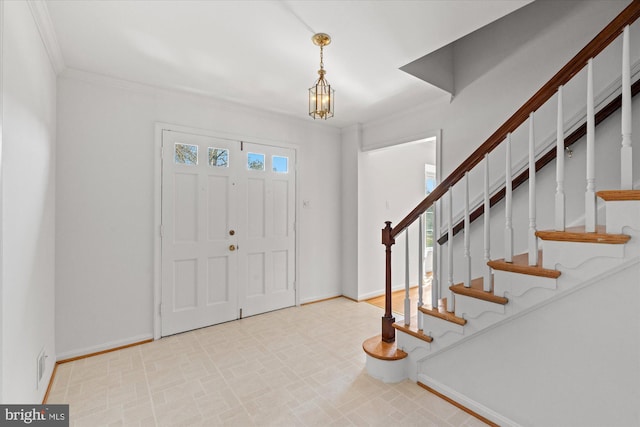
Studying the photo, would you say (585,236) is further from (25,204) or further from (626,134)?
(25,204)

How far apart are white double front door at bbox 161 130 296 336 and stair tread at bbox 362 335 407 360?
1.70 metres

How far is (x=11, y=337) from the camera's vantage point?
147cm

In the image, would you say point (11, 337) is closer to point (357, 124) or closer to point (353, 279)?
point (353, 279)

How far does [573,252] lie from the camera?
4.83 feet

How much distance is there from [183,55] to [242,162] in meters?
1.32

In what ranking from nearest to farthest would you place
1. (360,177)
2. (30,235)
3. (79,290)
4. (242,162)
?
(30,235)
(79,290)
(242,162)
(360,177)

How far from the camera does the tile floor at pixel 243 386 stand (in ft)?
6.20

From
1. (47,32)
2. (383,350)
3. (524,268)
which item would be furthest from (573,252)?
(47,32)

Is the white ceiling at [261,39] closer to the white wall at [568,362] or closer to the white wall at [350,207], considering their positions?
the white wall at [350,207]

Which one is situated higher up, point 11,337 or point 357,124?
point 357,124

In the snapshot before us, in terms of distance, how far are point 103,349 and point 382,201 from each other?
149 inches

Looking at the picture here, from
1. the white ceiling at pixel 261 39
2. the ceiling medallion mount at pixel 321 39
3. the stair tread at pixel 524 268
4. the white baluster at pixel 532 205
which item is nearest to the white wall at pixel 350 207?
the white ceiling at pixel 261 39

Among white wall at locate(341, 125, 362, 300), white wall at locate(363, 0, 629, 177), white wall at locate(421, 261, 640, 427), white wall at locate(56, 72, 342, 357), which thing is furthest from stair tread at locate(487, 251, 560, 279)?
white wall at locate(56, 72, 342, 357)

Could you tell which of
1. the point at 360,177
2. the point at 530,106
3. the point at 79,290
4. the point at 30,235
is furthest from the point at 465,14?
the point at 79,290
